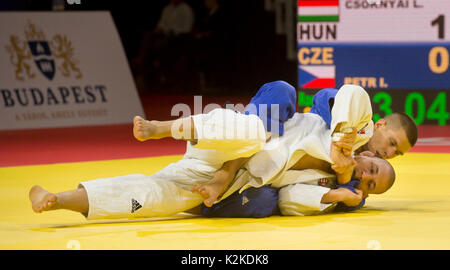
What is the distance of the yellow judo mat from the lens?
10.0ft

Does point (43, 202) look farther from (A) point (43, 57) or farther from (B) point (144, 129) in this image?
(A) point (43, 57)

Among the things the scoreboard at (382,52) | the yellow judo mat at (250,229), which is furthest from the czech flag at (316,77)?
the yellow judo mat at (250,229)

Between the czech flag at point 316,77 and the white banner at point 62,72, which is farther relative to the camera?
the white banner at point 62,72

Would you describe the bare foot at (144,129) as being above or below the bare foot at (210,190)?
above

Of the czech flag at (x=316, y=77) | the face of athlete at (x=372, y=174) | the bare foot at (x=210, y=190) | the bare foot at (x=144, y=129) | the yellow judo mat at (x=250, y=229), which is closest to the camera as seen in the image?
the yellow judo mat at (x=250, y=229)

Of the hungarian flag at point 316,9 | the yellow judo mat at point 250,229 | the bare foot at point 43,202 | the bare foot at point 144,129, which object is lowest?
the yellow judo mat at point 250,229

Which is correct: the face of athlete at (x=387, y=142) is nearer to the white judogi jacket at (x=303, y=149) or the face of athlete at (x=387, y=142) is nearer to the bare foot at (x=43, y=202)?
the white judogi jacket at (x=303, y=149)

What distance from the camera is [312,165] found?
3750 mm

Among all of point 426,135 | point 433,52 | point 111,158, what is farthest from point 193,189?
point 433,52

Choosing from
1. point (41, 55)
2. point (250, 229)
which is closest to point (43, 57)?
point (41, 55)

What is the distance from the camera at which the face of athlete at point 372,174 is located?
3.72 m

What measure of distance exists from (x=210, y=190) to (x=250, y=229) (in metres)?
0.25

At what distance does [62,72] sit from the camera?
26.4 ft

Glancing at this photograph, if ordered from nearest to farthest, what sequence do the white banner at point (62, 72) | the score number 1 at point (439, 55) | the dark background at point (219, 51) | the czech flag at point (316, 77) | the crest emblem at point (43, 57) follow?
the score number 1 at point (439, 55)
the czech flag at point (316, 77)
the white banner at point (62, 72)
the crest emblem at point (43, 57)
the dark background at point (219, 51)
